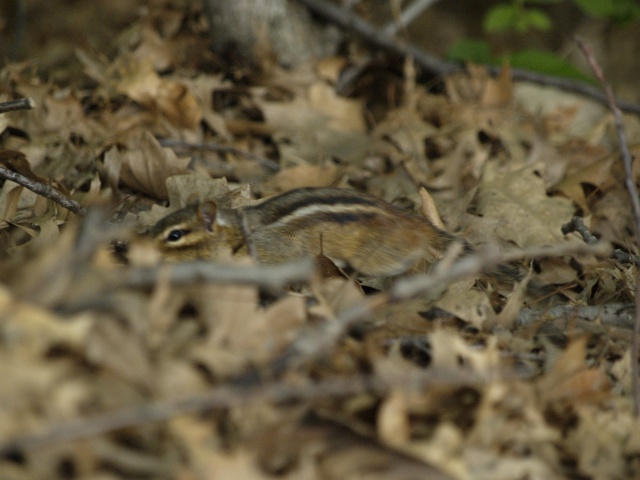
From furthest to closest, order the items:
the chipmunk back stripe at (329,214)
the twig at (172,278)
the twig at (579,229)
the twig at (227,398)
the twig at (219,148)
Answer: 1. the twig at (219,148)
2. the twig at (579,229)
3. the chipmunk back stripe at (329,214)
4. the twig at (172,278)
5. the twig at (227,398)

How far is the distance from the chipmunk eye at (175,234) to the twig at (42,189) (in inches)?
17.5

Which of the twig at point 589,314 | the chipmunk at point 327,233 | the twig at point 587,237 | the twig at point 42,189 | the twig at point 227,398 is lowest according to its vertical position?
the twig at point 587,237

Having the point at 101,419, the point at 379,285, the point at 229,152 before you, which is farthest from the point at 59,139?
the point at 101,419

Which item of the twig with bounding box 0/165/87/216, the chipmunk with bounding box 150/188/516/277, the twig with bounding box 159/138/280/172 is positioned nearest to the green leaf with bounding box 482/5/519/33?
the twig with bounding box 159/138/280/172

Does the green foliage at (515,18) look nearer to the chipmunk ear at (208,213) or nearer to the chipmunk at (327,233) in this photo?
the chipmunk at (327,233)

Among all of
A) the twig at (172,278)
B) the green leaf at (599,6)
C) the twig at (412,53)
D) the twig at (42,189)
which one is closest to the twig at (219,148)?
the twig at (42,189)

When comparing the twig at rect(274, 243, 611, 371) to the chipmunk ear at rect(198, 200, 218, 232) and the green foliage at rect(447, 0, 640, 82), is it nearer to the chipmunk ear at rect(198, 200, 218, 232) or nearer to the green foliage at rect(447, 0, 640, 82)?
the chipmunk ear at rect(198, 200, 218, 232)

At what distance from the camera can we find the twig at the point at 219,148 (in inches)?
204

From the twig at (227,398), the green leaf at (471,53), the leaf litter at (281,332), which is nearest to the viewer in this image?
the twig at (227,398)

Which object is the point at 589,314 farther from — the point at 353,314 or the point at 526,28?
the point at 526,28

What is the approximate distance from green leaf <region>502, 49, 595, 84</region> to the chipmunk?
10.5ft

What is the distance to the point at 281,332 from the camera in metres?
2.72

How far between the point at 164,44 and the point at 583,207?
3459mm

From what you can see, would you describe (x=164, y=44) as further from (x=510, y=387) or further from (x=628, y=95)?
(x=628, y=95)
